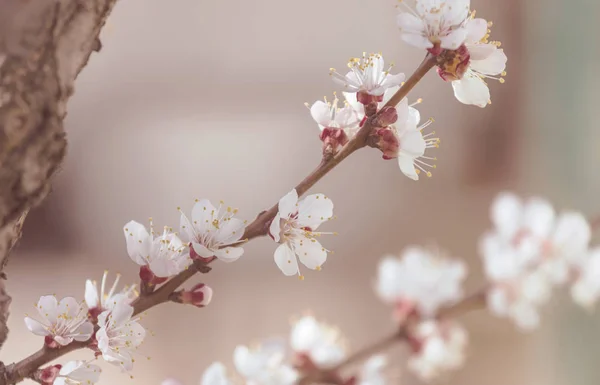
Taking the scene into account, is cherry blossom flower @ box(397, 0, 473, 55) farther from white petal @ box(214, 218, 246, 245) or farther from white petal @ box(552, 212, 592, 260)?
white petal @ box(552, 212, 592, 260)

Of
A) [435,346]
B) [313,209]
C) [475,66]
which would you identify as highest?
[475,66]

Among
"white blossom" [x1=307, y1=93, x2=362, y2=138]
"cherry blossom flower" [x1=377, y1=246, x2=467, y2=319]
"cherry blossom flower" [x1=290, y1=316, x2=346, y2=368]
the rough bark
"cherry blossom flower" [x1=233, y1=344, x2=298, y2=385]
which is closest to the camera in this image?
the rough bark

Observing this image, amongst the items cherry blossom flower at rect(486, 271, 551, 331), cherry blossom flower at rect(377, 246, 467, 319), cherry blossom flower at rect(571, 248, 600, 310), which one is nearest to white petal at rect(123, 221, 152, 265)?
cherry blossom flower at rect(377, 246, 467, 319)

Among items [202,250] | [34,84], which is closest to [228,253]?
[202,250]

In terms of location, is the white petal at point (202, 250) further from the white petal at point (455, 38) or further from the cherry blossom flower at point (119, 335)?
the white petal at point (455, 38)

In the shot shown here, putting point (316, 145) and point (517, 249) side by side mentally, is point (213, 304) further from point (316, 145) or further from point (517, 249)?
point (517, 249)

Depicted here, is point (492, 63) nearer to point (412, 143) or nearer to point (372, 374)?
point (412, 143)
